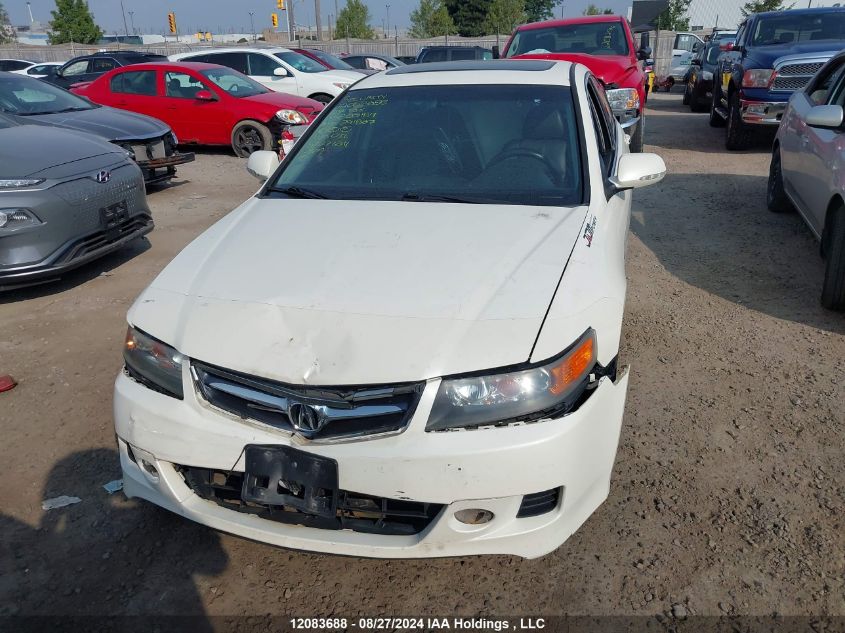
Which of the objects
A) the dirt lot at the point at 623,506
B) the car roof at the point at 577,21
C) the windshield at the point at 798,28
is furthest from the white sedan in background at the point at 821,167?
the windshield at the point at 798,28

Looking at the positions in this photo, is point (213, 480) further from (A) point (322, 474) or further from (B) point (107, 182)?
(B) point (107, 182)

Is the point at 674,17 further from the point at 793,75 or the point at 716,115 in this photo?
the point at 793,75

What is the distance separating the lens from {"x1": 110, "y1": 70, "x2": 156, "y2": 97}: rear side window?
11.0 metres

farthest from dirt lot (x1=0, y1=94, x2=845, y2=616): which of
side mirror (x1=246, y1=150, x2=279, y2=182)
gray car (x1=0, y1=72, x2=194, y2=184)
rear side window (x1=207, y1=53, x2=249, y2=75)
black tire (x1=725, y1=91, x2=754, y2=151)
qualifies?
rear side window (x1=207, y1=53, x2=249, y2=75)

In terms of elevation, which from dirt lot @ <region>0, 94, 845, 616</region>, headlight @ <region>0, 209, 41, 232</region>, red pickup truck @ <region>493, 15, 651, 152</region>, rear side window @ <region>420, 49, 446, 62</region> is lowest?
dirt lot @ <region>0, 94, 845, 616</region>

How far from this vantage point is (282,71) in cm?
1353

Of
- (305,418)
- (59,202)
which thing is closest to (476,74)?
(305,418)

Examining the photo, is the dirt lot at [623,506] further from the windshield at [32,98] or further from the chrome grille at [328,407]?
the windshield at [32,98]

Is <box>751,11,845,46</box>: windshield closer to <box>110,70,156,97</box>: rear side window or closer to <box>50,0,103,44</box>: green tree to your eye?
<box>110,70,156,97</box>: rear side window

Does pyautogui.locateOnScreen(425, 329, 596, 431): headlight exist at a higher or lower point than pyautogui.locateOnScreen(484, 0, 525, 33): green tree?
lower

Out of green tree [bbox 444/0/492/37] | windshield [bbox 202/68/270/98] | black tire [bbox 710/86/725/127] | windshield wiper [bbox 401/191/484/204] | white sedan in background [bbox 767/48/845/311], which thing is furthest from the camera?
green tree [bbox 444/0/492/37]

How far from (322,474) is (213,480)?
465 mm

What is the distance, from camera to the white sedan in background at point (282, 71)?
527 inches

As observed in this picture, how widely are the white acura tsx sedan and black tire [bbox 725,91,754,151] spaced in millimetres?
8137
